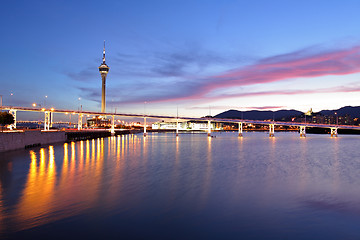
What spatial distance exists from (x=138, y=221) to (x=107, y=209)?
263 cm

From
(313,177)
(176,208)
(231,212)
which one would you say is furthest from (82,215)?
(313,177)

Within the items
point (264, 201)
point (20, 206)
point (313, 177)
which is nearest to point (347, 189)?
point (313, 177)

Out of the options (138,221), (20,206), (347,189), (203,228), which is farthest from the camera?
(347,189)

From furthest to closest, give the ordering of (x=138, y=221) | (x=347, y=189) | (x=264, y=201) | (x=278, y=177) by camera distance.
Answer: (x=278, y=177), (x=347, y=189), (x=264, y=201), (x=138, y=221)

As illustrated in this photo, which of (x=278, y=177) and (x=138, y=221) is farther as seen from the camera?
(x=278, y=177)

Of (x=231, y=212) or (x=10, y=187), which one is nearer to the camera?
(x=231, y=212)

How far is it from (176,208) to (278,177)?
47.5 feet

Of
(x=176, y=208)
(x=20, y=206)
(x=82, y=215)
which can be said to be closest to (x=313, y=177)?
(x=176, y=208)

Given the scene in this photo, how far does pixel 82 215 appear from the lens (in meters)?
12.9

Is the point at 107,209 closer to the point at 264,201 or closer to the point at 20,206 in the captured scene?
the point at 20,206

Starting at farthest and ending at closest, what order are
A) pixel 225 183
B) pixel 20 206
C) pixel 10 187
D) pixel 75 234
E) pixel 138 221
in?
pixel 225 183, pixel 10 187, pixel 20 206, pixel 138 221, pixel 75 234

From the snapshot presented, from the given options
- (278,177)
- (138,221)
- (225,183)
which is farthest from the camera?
(278,177)

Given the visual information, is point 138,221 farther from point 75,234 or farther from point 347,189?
point 347,189

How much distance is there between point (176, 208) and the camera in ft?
48.7
